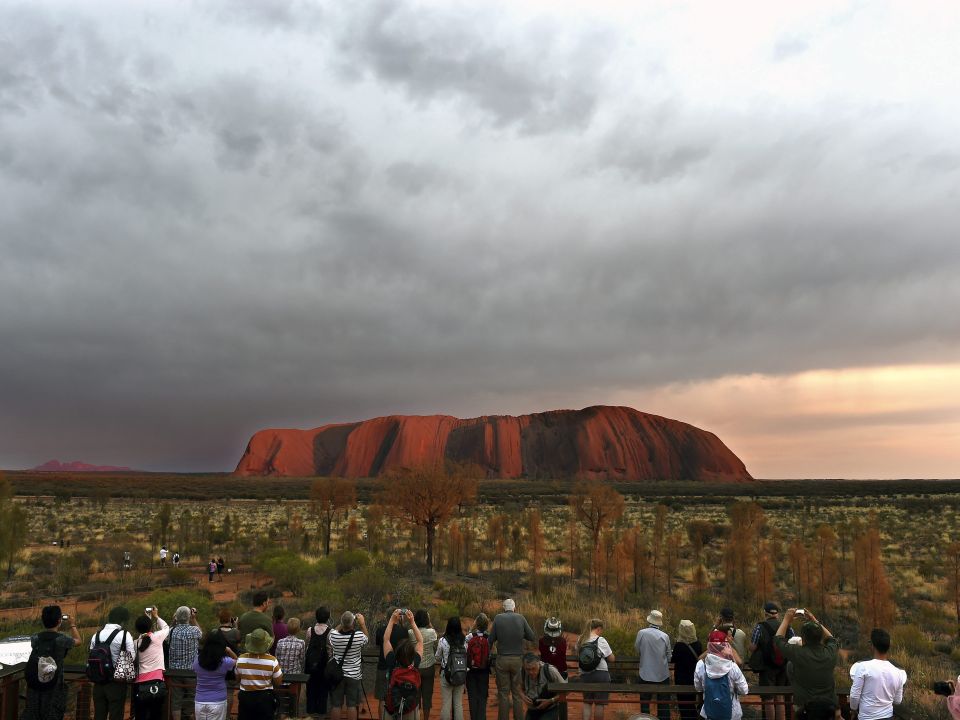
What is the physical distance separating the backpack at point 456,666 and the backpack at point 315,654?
1.37m

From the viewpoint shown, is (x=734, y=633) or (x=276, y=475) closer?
(x=734, y=633)

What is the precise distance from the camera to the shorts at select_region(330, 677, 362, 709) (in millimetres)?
7559

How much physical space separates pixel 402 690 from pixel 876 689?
14.0 ft

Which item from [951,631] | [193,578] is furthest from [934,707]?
[193,578]

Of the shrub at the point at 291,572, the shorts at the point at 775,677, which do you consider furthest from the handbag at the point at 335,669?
the shrub at the point at 291,572

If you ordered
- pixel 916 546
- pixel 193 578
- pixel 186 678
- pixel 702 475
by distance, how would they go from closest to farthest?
pixel 186 678 → pixel 193 578 → pixel 916 546 → pixel 702 475

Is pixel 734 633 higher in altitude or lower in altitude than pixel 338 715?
higher

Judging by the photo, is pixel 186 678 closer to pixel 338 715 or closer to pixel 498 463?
pixel 338 715

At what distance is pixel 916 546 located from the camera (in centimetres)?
3322

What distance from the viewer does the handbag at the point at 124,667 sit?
6516 mm

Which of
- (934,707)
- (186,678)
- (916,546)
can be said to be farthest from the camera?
(916,546)

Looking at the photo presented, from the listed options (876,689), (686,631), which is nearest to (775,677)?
(686,631)

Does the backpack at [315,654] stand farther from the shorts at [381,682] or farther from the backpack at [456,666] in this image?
the backpack at [456,666]

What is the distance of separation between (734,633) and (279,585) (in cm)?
1659
